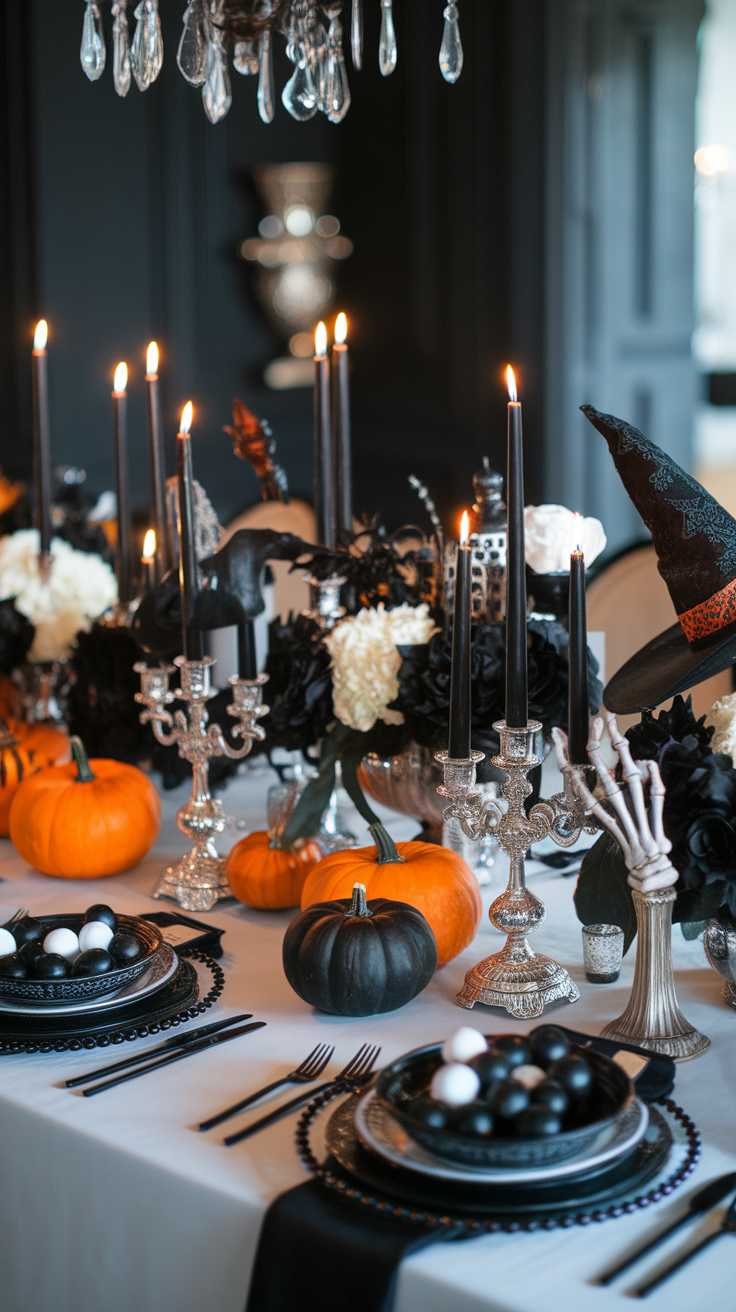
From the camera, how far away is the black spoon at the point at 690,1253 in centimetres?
67

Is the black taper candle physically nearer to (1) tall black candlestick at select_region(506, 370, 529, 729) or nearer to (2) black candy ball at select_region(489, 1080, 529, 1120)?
(1) tall black candlestick at select_region(506, 370, 529, 729)

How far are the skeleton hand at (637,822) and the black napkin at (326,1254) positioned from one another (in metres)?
0.33

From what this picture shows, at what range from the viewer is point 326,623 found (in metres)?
1.42

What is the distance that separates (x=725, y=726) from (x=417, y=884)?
1.01ft

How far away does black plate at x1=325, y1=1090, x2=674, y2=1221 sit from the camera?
0.73 meters

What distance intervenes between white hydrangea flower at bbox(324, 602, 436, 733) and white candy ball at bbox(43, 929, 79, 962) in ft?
1.23

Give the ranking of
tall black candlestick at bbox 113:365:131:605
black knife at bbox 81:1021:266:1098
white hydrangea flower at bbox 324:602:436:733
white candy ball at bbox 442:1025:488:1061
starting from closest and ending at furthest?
white candy ball at bbox 442:1025:488:1061, black knife at bbox 81:1021:266:1098, white hydrangea flower at bbox 324:602:436:733, tall black candlestick at bbox 113:365:131:605

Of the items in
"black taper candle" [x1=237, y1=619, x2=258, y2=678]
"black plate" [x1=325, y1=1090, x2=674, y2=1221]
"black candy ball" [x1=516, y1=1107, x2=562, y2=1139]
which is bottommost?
"black plate" [x1=325, y1=1090, x2=674, y2=1221]

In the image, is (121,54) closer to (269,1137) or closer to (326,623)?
(326,623)

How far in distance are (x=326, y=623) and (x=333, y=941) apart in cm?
50

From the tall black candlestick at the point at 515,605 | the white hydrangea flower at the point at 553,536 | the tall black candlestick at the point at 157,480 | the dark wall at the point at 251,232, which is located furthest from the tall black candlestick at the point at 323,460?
the dark wall at the point at 251,232


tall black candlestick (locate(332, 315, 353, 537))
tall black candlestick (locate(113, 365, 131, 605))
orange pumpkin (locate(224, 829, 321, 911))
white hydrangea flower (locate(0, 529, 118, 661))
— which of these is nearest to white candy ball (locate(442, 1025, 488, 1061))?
orange pumpkin (locate(224, 829, 321, 911))

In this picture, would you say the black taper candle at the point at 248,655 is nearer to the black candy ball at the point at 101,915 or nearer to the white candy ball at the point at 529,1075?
the black candy ball at the point at 101,915

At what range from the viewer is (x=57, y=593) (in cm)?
182
